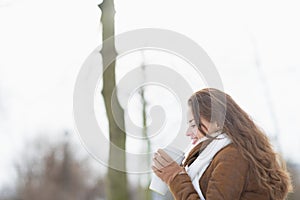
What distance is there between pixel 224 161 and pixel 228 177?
4 cm

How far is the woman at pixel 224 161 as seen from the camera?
3.69ft

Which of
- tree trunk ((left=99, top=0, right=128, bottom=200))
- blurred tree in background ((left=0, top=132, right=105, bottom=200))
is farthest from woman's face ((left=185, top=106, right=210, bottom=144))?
blurred tree in background ((left=0, top=132, right=105, bottom=200))

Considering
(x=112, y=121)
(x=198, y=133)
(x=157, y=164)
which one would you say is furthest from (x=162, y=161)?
(x=112, y=121)

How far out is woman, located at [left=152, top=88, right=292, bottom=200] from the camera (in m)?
1.12

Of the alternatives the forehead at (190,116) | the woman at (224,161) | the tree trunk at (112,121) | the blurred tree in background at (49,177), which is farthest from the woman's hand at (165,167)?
the blurred tree in background at (49,177)

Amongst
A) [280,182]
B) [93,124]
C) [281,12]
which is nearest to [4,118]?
[281,12]

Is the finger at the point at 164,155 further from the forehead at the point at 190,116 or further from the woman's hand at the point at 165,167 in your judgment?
the forehead at the point at 190,116

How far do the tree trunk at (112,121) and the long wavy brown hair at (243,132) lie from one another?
135 centimetres

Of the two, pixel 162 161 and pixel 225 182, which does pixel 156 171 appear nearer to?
pixel 162 161

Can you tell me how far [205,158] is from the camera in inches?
46.3

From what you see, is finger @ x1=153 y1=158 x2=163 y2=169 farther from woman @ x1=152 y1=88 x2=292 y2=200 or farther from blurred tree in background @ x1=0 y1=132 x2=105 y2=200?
blurred tree in background @ x1=0 y1=132 x2=105 y2=200

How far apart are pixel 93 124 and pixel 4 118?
729 centimetres

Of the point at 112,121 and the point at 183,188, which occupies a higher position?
the point at 112,121

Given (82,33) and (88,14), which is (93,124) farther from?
(82,33)
